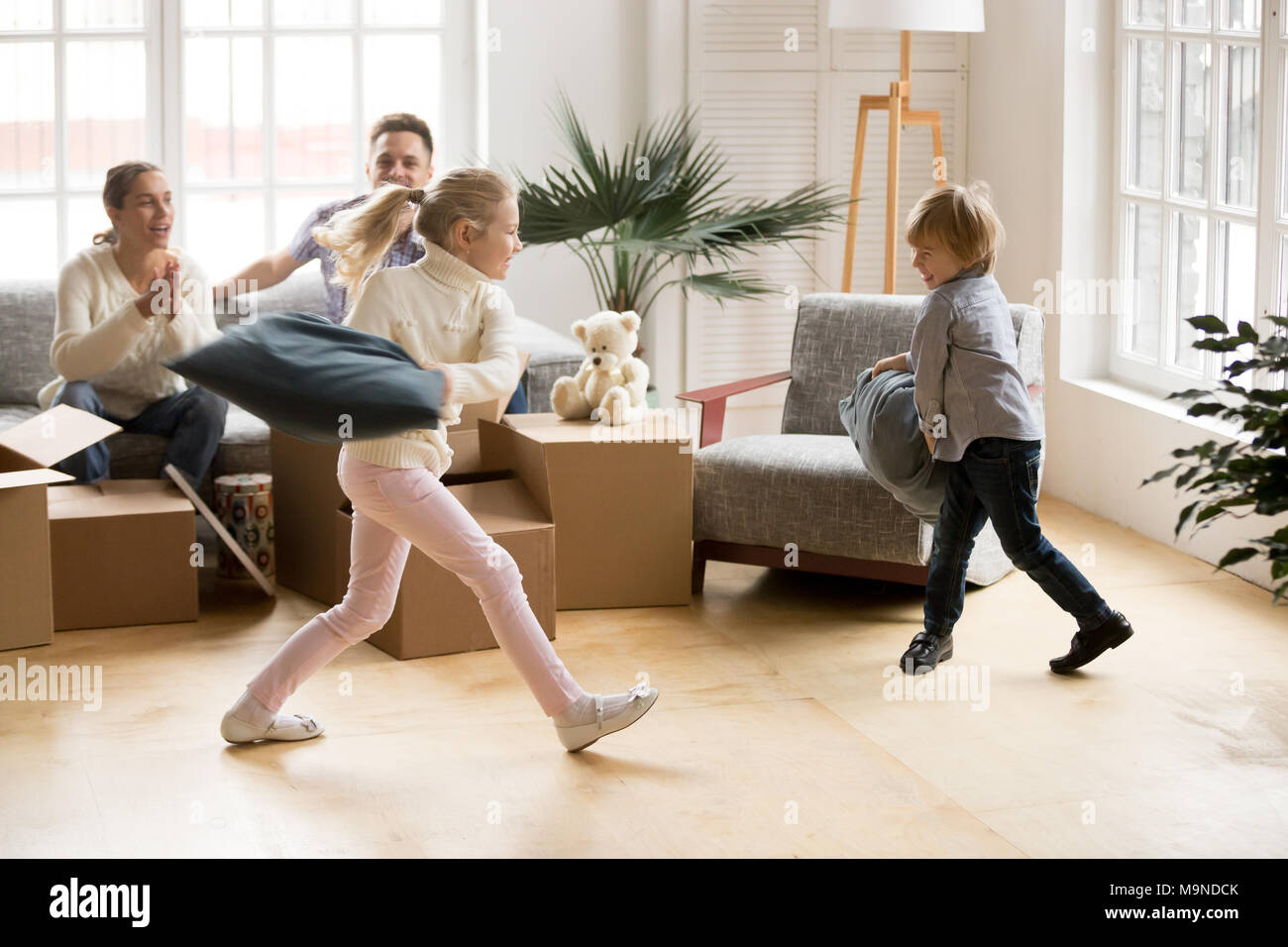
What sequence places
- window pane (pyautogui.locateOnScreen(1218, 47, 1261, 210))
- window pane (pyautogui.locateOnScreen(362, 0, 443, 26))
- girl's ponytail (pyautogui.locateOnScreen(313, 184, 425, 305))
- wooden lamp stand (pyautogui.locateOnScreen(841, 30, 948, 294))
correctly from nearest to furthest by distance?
girl's ponytail (pyautogui.locateOnScreen(313, 184, 425, 305))
window pane (pyautogui.locateOnScreen(1218, 47, 1261, 210))
wooden lamp stand (pyautogui.locateOnScreen(841, 30, 948, 294))
window pane (pyautogui.locateOnScreen(362, 0, 443, 26))

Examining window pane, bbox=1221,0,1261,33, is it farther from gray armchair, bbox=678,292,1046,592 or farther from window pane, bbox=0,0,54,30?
window pane, bbox=0,0,54,30

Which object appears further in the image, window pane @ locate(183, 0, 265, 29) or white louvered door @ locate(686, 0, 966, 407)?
white louvered door @ locate(686, 0, 966, 407)

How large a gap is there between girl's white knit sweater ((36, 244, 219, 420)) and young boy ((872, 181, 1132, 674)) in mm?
1927

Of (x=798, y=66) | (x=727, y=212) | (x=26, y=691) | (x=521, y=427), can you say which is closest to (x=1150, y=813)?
(x=521, y=427)

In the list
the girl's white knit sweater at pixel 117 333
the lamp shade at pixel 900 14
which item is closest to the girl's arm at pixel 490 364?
the girl's white knit sweater at pixel 117 333

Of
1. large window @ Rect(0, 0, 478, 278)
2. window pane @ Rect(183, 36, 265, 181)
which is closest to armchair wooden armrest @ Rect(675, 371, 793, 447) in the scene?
large window @ Rect(0, 0, 478, 278)

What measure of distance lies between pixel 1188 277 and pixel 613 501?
1.99 meters

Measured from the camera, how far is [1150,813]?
278cm

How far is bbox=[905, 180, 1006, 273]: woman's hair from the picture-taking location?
333 cm

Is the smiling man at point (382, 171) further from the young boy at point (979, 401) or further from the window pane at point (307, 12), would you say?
the young boy at point (979, 401)

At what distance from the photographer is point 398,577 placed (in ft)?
9.97

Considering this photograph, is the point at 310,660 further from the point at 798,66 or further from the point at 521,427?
the point at 798,66

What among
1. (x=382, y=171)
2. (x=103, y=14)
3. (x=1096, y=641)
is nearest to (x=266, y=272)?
(x=382, y=171)

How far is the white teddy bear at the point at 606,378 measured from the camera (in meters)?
4.04
